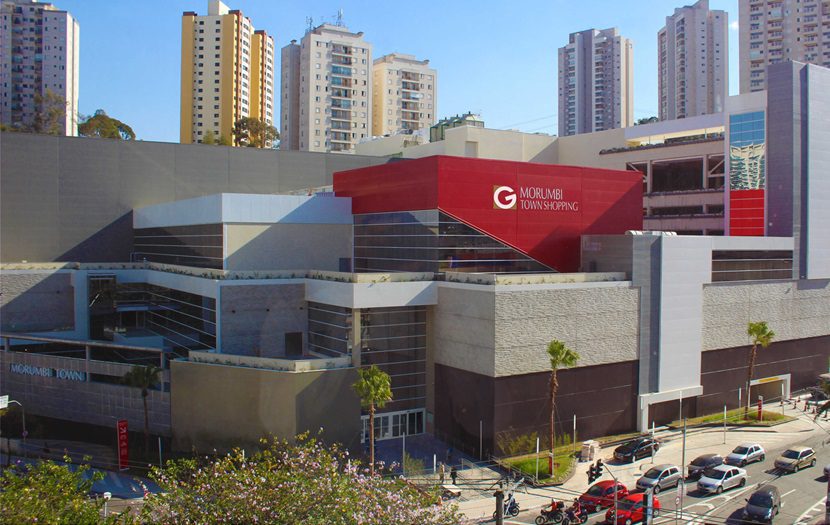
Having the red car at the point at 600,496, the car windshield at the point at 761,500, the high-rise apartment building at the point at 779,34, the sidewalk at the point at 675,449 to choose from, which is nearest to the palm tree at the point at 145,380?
the sidewalk at the point at 675,449

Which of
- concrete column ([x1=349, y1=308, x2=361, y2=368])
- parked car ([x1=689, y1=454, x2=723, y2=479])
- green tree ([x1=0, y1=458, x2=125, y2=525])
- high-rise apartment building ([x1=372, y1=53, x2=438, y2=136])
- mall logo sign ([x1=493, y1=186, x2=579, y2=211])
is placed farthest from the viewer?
high-rise apartment building ([x1=372, y1=53, x2=438, y2=136])

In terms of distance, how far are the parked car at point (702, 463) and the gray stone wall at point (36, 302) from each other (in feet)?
168

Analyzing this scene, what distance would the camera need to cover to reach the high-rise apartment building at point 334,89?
126250mm

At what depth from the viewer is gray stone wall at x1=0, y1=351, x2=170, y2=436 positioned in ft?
144

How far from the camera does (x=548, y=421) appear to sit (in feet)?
139

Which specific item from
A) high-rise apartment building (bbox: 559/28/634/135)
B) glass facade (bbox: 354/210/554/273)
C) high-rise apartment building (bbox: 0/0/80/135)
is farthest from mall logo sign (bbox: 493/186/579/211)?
high-rise apartment building (bbox: 559/28/634/135)

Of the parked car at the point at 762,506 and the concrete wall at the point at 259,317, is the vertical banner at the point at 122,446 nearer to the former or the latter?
the concrete wall at the point at 259,317

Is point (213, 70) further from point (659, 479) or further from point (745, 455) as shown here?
point (659, 479)

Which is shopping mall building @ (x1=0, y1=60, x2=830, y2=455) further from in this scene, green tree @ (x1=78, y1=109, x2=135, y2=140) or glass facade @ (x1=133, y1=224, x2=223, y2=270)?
green tree @ (x1=78, y1=109, x2=135, y2=140)

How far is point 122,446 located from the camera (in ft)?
138

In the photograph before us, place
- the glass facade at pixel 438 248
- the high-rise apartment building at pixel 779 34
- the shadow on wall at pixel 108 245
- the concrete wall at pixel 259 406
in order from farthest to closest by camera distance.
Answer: the high-rise apartment building at pixel 779 34, the shadow on wall at pixel 108 245, the glass facade at pixel 438 248, the concrete wall at pixel 259 406

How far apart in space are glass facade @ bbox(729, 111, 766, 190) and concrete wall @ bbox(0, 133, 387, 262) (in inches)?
1671

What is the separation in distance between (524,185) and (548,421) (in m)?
15.6

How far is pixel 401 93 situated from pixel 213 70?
37340 mm
